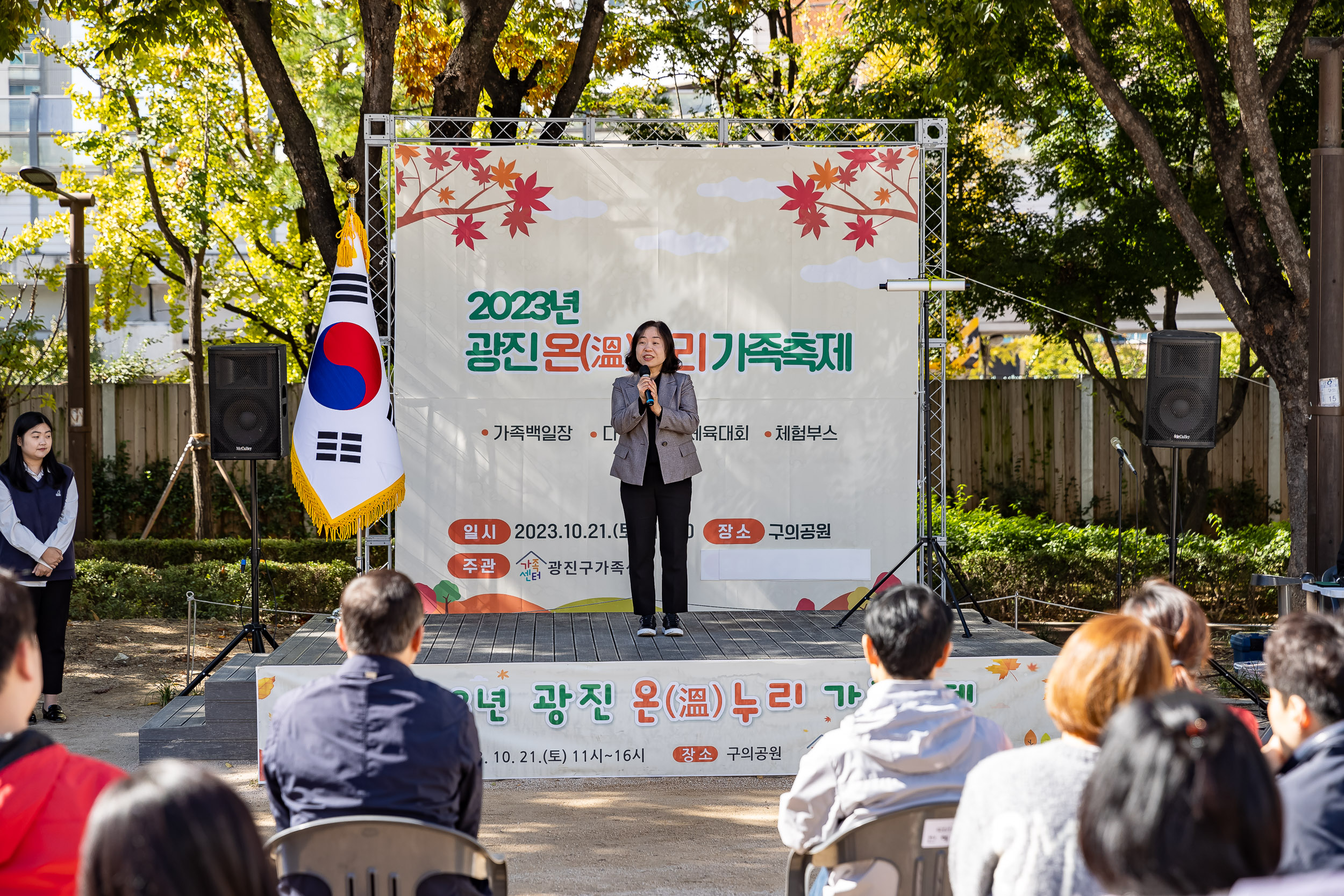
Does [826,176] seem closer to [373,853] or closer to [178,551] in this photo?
[373,853]

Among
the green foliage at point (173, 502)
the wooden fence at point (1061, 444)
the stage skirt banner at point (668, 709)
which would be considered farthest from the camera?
the green foliage at point (173, 502)

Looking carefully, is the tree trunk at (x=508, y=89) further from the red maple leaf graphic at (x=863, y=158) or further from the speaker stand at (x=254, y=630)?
the speaker stand at (x=254, y=630)

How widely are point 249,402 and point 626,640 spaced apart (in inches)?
89.8

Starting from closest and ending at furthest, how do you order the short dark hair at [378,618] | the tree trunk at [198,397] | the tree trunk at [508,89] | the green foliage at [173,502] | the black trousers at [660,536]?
1. the short dark hair at [378,618]
2. the black trousers at [660,536]
3. the tree trunk at [508,89]
4. the tree trunk at [198,397]
5. the green foliage at [173,502]

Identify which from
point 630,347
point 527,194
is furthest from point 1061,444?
point 527,194

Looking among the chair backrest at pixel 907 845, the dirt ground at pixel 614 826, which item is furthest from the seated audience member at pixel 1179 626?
the dirt ground at pixel 614 826

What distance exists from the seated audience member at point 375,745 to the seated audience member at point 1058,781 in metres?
0.89

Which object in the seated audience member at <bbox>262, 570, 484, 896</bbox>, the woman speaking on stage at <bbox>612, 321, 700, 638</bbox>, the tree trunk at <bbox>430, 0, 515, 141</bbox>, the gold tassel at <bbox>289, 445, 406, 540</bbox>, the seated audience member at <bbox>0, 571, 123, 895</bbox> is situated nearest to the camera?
the seated audience member at <bbox>0, 571, 123, 895</bbox>

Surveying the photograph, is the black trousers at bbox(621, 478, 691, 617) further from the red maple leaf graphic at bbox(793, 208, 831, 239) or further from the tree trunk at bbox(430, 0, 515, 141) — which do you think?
the tree trunk at bbox(430, 0, 515, 141)

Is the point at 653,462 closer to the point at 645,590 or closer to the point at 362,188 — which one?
the point at 645,590

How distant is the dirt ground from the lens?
3.78 meters

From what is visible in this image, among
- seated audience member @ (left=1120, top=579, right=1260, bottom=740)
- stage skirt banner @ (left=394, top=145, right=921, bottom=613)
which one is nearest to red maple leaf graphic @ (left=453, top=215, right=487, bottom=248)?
stage skirt banner @ (left=394, top=145, right=921, bottom=613)

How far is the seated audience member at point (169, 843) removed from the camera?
1.02 meters

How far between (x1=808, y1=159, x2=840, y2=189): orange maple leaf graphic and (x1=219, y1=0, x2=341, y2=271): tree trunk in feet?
8.85
